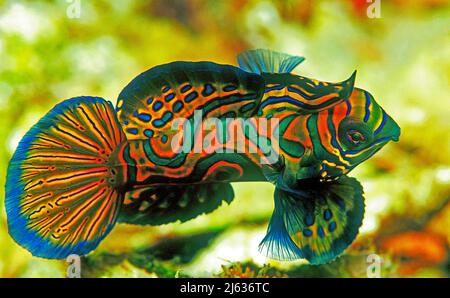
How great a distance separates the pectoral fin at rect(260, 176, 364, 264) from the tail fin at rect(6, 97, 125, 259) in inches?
24.3

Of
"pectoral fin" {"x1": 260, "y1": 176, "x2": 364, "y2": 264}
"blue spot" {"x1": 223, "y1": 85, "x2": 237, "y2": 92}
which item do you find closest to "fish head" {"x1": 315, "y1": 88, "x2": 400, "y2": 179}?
"pectoral fin" {"x1": 260, "y1": 176, "x2": 364, "y2": 264}

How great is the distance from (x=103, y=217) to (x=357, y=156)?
0.94 metres

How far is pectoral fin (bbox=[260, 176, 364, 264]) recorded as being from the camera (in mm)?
1588

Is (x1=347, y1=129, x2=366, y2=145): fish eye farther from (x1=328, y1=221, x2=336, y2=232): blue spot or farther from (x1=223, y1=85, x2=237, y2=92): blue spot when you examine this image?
(x1=223, y1=85, x2=237, y2=92): blue spot

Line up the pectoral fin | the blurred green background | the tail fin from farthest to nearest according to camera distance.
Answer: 1. the blurred green background
2. the pectoral fin
3. the tail fin

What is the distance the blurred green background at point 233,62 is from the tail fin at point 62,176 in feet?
1.64

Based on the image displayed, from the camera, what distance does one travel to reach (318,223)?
5.28 ft

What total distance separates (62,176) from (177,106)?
46cm

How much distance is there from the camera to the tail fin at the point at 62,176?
1.44 m

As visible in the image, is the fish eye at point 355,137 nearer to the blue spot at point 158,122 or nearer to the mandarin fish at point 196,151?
the mandarin fish at point 196,151

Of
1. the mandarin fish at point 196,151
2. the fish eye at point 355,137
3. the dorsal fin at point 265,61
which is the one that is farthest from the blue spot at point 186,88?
the fish eye at point 355,137

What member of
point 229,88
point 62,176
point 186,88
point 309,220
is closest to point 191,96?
point 186,88
